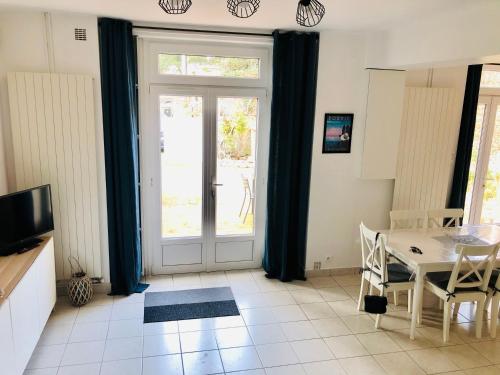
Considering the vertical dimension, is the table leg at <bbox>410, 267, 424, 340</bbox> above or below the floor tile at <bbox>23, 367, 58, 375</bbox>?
above

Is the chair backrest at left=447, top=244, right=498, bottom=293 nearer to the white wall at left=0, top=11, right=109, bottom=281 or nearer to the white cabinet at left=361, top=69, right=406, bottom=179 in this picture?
the white cabinet at left=361, top=69, right=406, bottom=179

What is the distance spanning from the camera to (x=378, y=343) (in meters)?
3.46

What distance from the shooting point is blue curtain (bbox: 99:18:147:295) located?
148 inches

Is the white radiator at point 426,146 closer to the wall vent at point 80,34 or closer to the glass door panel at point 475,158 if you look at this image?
the glass door panel at point 475,158

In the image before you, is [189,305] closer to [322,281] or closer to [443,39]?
[322,281]

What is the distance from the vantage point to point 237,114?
4.52 metres

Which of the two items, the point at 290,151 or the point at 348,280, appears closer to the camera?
the point at 290,151

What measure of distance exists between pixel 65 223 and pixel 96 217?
30 cm

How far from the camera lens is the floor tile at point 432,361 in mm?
3148

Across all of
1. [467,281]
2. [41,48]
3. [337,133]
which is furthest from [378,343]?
[41,48]

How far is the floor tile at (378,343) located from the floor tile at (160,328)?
1.66 metres

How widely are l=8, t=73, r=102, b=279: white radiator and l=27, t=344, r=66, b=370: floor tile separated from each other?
0.95 m

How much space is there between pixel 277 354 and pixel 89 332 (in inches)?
65.1

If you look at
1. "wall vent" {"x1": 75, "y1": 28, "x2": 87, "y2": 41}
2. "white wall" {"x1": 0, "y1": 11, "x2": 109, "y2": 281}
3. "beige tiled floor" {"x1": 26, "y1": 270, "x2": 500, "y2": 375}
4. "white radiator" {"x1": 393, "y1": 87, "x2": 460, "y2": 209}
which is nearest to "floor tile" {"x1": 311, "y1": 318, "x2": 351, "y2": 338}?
"beige tiled floor" {"x1": 26, "y1": 270, "x2": 500, "y2": 375}
